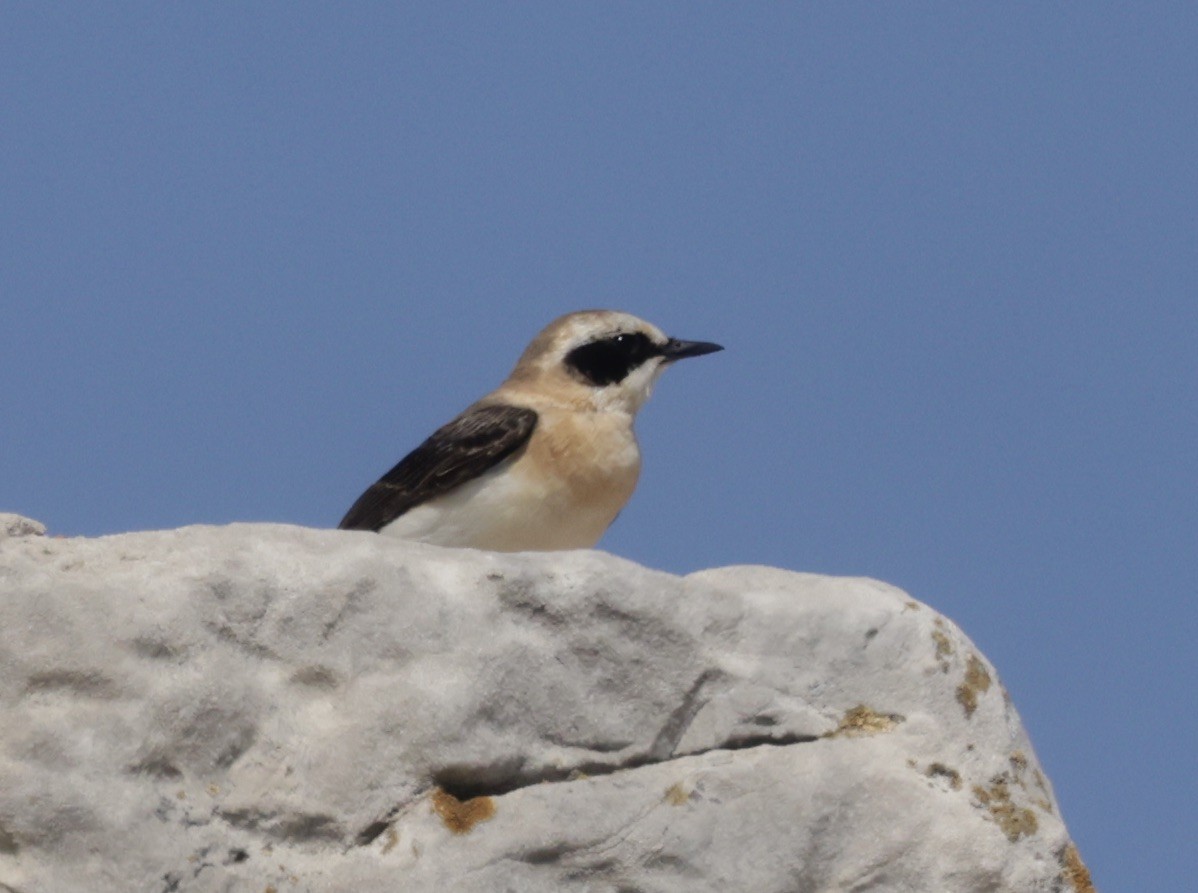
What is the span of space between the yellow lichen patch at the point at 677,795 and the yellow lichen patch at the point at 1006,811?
4.33ft

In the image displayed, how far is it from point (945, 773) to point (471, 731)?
2127 millimetres

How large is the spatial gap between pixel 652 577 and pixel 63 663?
8.07 ft

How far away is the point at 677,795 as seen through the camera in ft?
26.2

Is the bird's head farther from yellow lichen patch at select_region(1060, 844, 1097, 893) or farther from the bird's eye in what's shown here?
yellow lichen patch at select_region(1060, 844, 1097, 893)

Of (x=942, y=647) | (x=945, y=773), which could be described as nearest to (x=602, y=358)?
(x=942, y=647)

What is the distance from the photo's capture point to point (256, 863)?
748 centimetres

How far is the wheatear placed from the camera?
11914 millimetres

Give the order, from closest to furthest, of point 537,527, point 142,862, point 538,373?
1. point 142,862
2. point 537,527
3. point 538,373

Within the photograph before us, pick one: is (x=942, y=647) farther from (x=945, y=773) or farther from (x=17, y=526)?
(x=17, y=526)

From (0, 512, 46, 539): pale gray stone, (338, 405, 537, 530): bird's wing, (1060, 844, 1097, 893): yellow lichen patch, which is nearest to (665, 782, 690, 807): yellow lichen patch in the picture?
(1060, 844, 1097, 893): yellow lichen patch

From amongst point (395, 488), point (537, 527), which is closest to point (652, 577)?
point (537, 527)

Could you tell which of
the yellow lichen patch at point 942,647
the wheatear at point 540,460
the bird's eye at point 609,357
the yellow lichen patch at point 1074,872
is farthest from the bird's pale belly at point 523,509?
the yellow lichen patch at point 1074,872

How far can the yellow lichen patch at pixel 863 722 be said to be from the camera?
332 inches

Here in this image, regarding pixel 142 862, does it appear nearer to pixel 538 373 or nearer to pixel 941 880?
pixel 941 880
